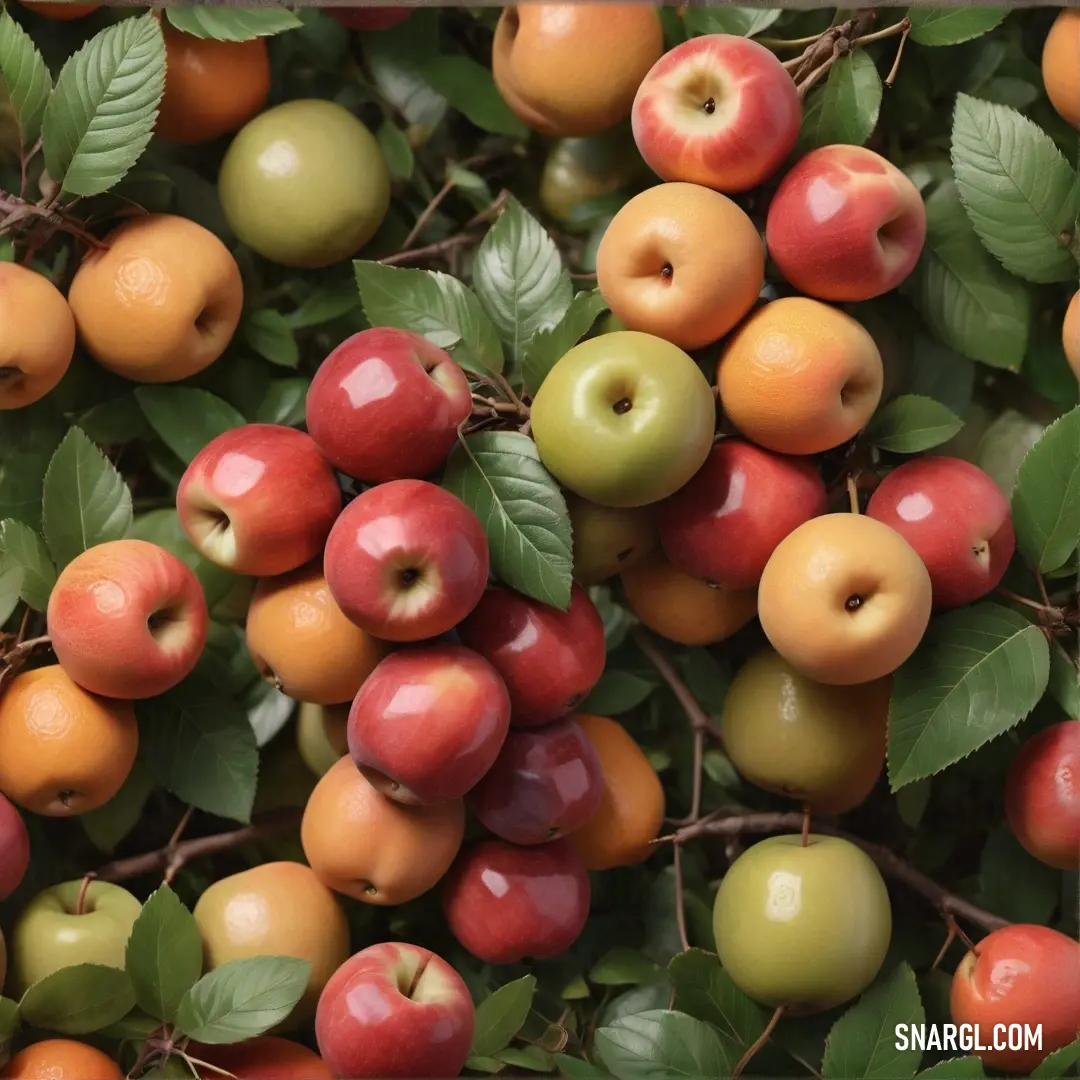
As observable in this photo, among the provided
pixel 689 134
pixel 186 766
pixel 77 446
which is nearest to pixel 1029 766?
pixel 689 134

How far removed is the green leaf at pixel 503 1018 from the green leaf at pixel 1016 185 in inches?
27.5

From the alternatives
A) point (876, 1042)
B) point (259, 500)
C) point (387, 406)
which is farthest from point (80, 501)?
point (876, 1042)

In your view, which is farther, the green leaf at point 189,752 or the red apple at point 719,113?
the green leaf at point 189,752

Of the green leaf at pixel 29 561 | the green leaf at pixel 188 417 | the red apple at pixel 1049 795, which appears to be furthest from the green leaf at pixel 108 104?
the red apple at pixel 1049 795

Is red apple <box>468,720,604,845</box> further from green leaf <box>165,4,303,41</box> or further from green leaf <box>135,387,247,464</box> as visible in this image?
green leaf <box>165,4,303,41</box>

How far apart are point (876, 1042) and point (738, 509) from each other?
1.41ft

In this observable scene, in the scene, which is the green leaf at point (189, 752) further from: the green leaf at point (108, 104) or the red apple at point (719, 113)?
the red apple at point (719, 113)

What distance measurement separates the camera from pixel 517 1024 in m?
0.92

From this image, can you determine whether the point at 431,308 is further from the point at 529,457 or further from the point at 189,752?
the point at 189,752

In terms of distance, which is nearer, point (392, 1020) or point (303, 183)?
point (392, 1020)

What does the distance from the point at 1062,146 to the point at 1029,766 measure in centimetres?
51

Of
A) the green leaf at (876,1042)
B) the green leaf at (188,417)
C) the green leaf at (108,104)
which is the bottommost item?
the green leaf at (876,1042)

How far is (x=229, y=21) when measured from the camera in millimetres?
956

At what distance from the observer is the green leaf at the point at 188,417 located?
1.00 m
